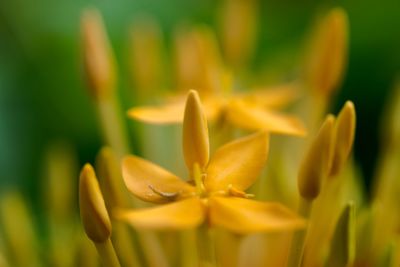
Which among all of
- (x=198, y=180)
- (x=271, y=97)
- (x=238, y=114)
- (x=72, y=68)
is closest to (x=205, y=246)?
(x=198, y=180)

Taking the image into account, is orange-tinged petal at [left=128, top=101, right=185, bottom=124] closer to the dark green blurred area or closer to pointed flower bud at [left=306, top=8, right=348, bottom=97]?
pointed flower bud at [left=306, top=8, right=348, bottom=97]

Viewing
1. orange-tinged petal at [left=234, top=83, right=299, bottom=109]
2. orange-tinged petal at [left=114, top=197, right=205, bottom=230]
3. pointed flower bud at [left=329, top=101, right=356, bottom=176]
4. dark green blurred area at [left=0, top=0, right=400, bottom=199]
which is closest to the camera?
orange-tinged petal at [left=114, top=197, right=205, bottom=230]

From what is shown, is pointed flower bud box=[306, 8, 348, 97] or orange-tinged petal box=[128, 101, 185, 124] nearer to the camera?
orange-tinged petal box=[128, 101, 185, 124]

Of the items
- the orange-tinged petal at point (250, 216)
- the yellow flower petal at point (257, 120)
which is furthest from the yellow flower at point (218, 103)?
the orange-tinged petal at point (250, 216)

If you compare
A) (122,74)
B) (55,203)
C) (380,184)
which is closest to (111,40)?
(122,74)

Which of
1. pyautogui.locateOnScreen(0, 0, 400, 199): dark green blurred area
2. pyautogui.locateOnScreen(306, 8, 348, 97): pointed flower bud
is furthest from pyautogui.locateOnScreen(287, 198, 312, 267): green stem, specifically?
pyautogui.locateOnScreen(0, 0, 400, 199): dark green blurred area

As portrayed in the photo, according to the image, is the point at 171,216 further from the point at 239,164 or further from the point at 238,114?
the point at 238,114

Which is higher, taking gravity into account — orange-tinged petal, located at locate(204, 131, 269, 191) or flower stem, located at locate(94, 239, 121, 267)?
orange-tinged petal, located at locate(204, 131, 269, 191)
